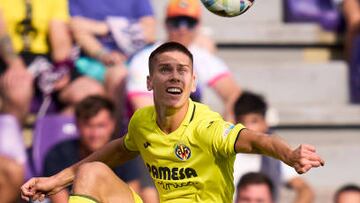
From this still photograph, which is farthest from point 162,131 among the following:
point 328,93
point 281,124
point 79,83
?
point 328,93

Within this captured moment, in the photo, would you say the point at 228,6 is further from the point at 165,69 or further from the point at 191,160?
the point at 191,160

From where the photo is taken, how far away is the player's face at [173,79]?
5.37m

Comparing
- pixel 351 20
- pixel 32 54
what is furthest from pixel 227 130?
pixel 351 20

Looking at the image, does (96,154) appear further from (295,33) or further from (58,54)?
(295,33)

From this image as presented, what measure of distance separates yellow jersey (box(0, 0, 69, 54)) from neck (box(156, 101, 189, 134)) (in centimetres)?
301

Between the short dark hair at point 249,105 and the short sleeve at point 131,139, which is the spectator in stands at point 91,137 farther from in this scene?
the short sleeve at point 131,139

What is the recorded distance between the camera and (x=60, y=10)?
8.59 metres

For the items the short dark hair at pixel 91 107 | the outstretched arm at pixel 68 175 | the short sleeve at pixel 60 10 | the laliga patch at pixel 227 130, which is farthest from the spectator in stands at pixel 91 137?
the laliga patch at pixel 227 130

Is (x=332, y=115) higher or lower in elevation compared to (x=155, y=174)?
lower

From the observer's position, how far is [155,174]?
5578 mm

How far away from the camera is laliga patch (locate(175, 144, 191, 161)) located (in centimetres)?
540

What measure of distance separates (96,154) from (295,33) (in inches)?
155

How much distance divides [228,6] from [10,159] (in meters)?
2.76

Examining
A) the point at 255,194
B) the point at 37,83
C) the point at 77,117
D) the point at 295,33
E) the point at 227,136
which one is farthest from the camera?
the point at 295,33
